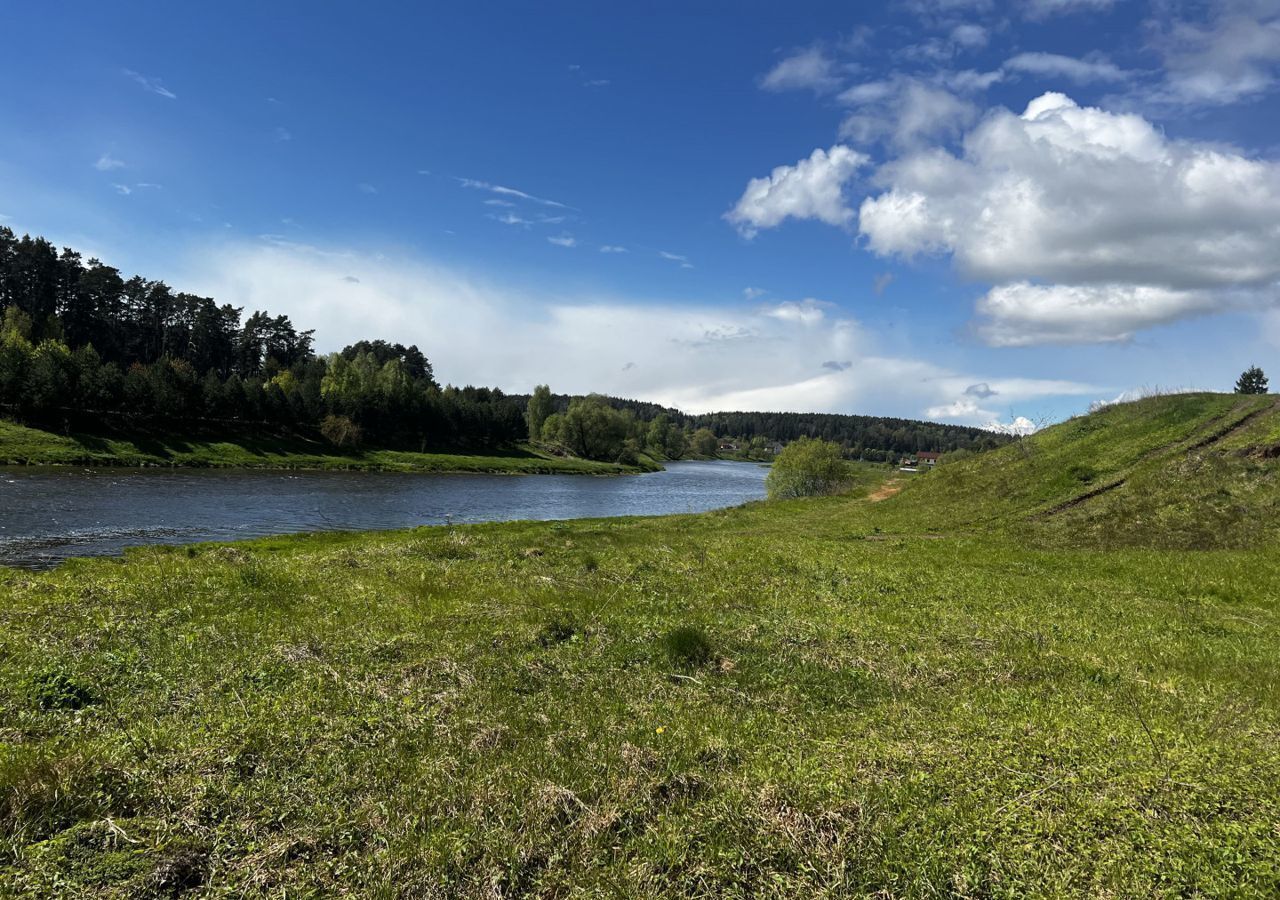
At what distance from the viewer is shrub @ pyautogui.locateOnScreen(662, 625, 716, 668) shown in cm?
1043

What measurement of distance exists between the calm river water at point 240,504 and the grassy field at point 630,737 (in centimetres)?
2113

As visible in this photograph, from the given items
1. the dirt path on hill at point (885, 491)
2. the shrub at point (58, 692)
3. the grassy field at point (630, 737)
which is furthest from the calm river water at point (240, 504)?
the shrub at point (58, 692)

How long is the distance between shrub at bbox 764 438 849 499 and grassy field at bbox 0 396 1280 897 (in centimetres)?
4622

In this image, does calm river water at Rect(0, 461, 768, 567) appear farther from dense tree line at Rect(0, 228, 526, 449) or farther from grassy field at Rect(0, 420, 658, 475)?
dense tree line at Rect(0, 228, 526, 449)

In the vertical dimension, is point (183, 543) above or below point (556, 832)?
below

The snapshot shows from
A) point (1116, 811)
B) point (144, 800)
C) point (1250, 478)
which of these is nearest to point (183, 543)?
point (144, 800)

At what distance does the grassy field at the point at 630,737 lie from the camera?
5129 mm

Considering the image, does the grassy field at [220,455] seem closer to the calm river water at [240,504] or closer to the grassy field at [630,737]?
the calm river water at [240,504]

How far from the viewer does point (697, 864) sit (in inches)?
206

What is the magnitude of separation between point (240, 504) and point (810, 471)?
4892 cm

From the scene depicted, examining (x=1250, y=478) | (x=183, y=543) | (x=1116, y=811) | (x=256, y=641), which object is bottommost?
(x=183, y=543)

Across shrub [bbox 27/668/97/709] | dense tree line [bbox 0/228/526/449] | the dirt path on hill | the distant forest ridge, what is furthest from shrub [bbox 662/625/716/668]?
dense tree line [bbox 0/228/526/449]

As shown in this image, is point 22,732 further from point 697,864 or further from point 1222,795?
point 1222,795

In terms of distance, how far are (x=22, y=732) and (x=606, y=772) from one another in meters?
6.41
